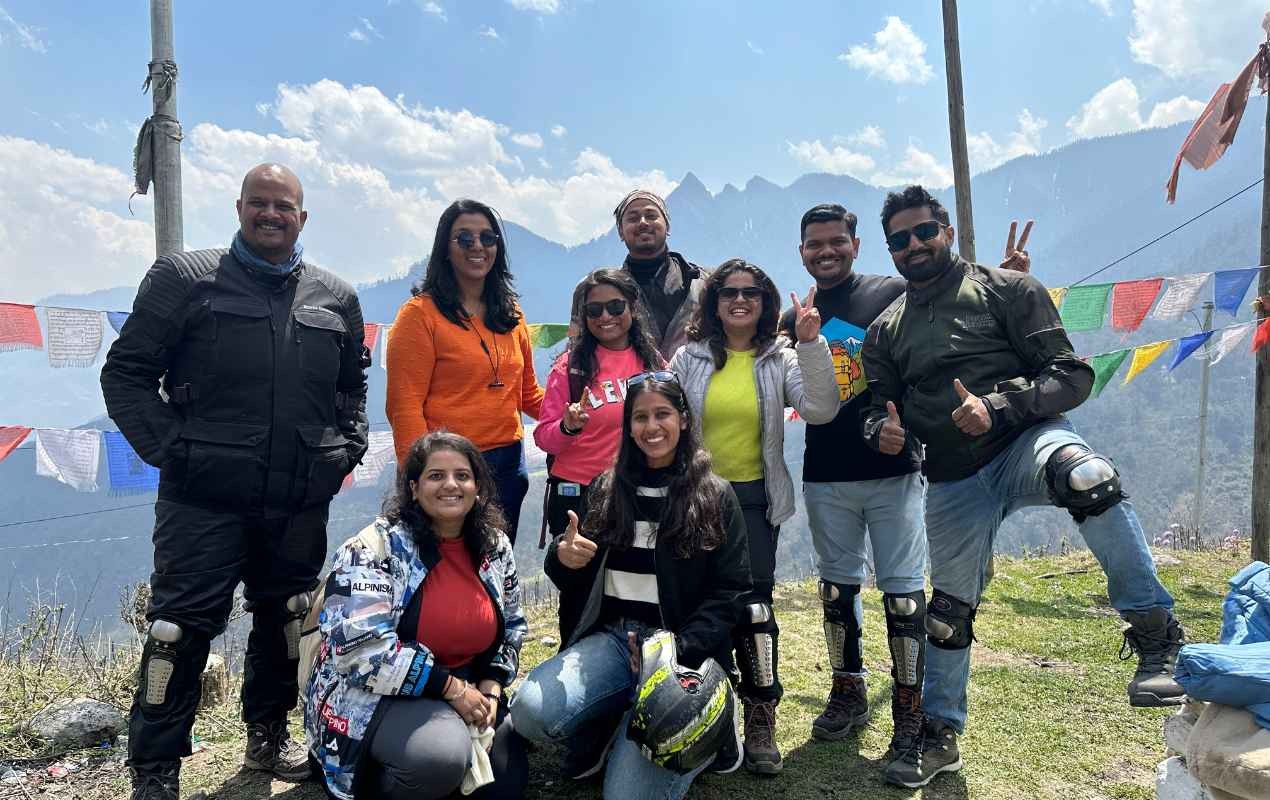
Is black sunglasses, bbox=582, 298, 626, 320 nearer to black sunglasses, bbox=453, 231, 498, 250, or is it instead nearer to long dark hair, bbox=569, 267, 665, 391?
long dark hair, bbox=569, 267, 665, 391

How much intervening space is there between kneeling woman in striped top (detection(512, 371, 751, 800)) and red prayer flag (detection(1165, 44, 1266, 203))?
24.2 feet

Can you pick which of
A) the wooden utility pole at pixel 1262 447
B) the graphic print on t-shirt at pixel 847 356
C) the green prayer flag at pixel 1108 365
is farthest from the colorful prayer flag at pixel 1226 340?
the graphic print on t-shirt at pixel 847 356

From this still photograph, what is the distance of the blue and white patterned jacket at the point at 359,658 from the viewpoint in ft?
9.51

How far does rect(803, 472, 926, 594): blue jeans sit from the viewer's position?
12.8 ft

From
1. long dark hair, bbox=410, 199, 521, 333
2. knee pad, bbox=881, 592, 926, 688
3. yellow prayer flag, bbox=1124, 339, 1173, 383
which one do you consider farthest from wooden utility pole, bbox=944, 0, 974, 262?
long dark hair, bbox=410, 199, 521, 333

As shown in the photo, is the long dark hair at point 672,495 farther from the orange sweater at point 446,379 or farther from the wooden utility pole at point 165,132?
the wooden utility pole at point 165,132

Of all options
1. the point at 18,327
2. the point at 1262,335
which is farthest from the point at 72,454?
the point at 1262,335

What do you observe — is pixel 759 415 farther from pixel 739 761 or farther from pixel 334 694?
pixel 334 694

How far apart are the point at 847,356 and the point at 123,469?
848 centimetres

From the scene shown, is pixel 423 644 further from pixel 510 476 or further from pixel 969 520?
pixel 969 520

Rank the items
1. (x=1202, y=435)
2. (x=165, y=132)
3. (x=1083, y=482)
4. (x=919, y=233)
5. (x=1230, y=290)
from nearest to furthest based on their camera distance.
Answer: (x=1083, y=482), (x=919, y=233), (x=165, y=132), (x=1230, y=290), (x=1202, y=435)

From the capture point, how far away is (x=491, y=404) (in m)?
4.15

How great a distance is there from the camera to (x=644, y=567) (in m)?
3.45

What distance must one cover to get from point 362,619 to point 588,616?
1051mm
